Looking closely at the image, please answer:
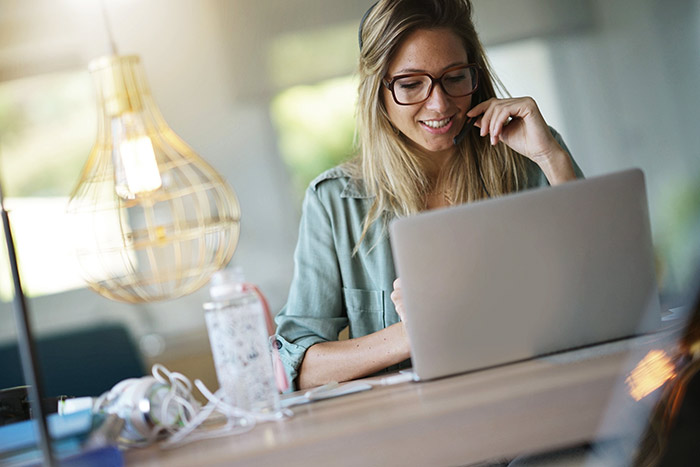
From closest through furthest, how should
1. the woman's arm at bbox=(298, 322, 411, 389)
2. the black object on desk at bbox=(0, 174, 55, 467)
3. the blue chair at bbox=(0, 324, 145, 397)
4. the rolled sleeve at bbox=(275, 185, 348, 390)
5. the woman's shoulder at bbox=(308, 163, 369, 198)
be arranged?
the black object on desk at bbox=(0, 174, 55, 467) < the woman's arm at bbox=(298, 322, 411, 389) < the rolled sleeve at bbox=(275, 185, 348, 390) < the woman's shoulder at bbox=(308, 163, 369, 198) < the blue chair at bbox=(0, 324, 145, 397)

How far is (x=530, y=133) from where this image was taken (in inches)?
65.2

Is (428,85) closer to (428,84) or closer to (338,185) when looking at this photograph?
(428,84)

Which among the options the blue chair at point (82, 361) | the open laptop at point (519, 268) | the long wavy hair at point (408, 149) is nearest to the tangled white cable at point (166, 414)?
the open laptop at point (519, 268)

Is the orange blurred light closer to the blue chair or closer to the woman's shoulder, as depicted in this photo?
the woman's shoulder

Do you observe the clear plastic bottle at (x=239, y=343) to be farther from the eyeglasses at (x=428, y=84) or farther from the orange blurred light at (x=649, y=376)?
the eyeglasses at (x=428, y=84)

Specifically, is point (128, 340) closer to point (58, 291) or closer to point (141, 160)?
point (58, 291)

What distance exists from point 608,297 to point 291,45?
8.20ft

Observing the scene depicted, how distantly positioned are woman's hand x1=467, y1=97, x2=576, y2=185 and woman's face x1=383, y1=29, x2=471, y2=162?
0.09 metres

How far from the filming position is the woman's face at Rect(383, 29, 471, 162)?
1740mm

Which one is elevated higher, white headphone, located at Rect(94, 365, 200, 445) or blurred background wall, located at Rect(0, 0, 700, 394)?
blurred background wall, located at Rect(0, 0, 700, 394)

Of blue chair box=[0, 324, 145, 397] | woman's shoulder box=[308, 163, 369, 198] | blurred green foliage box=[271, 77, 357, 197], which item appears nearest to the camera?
woman's shoulder box=[308, 163, 369, 198]

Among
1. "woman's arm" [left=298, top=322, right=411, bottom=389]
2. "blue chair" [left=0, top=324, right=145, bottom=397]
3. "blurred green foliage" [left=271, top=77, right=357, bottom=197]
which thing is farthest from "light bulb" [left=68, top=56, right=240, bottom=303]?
"woman's arm" [left=298, top=322, right=411, bottom=389]

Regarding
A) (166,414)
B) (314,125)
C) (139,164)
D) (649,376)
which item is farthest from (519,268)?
(314,125)

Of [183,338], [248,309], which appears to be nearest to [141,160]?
[248,309]
